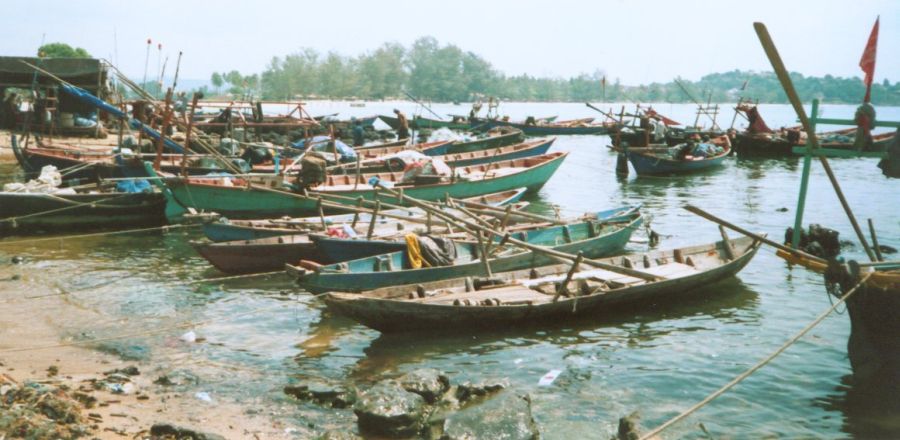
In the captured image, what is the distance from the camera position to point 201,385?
8375mm

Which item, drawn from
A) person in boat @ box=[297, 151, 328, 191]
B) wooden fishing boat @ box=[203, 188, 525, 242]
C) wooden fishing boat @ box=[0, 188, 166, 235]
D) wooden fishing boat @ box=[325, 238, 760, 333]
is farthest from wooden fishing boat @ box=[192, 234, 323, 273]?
wooden fishing boat @ box=[0, 188, 166, 235]

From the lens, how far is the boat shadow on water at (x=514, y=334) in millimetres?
9641

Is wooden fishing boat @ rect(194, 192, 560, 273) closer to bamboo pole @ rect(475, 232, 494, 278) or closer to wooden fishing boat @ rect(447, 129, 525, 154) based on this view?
bamboo pole @ rect(475, 232, 494, 278)

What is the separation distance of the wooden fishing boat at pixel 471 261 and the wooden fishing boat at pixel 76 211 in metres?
7.99

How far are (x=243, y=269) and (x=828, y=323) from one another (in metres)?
9.45

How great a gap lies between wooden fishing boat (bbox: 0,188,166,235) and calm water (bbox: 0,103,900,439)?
3.60 feet

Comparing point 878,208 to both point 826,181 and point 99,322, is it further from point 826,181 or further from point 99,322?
point 99,322

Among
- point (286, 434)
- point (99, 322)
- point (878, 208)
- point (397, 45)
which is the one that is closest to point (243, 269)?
point (99, 322)

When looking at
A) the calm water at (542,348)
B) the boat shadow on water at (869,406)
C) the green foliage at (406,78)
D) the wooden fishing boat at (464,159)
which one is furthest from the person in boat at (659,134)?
the green foliage at (406,78)

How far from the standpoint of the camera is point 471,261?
12.3 m

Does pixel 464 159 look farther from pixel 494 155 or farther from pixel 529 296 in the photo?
pixel 529 296

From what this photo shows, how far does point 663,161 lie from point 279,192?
18563mm

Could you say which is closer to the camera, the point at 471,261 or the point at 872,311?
the point at 872,311

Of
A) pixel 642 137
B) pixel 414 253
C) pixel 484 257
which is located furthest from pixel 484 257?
pixel 642 137
